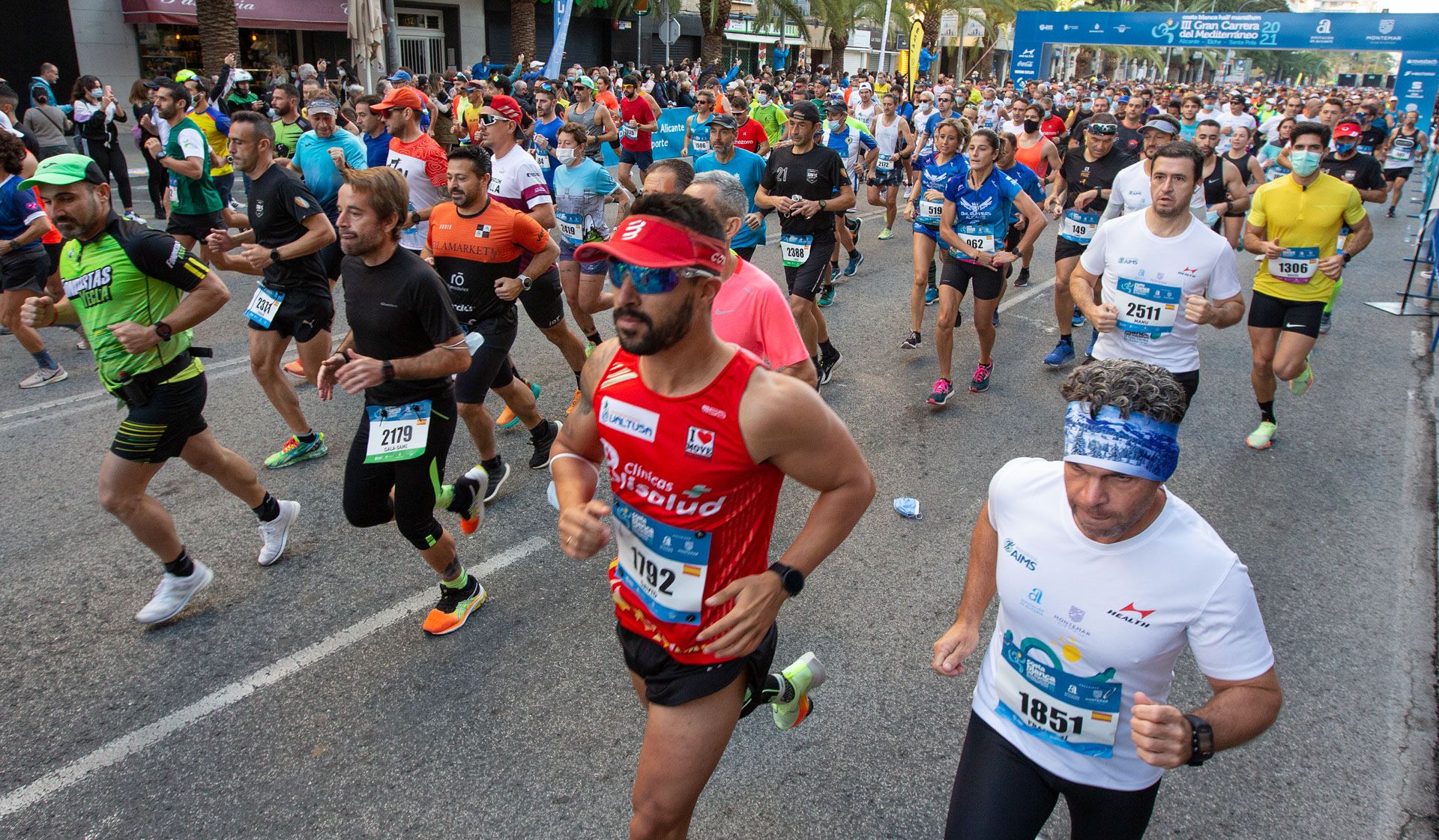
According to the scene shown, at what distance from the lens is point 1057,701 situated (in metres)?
2.18

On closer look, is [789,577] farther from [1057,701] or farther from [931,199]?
[931,199]

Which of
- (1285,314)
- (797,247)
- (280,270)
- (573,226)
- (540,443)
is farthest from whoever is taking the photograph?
(573,226)

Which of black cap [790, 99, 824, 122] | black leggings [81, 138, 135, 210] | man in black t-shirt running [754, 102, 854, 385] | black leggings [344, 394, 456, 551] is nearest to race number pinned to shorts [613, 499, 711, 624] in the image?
black leggings [344, 394, 456, 551]

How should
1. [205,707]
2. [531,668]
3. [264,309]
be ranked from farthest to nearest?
[264,309] < [531,668] < [205,707]

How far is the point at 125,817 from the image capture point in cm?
302

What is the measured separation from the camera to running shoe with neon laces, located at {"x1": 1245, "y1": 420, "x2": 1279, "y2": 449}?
6.35 metres

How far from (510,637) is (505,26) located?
36747mm

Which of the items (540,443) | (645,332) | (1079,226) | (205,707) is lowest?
(205,707)

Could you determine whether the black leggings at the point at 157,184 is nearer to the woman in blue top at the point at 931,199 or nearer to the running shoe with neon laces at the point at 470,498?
the woman in blue top at the point at 931,199

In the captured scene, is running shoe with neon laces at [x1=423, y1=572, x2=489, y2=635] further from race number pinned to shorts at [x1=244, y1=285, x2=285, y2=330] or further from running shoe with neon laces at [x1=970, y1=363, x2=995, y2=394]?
running shoe with neon laces at [x1=970, y1=363, x2=995, y2=394]

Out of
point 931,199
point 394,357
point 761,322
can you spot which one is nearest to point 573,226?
point 931,199

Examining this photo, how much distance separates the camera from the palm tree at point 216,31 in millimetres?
19812

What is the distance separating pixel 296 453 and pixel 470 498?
6.33 ft

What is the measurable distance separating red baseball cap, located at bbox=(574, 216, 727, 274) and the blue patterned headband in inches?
35.5
